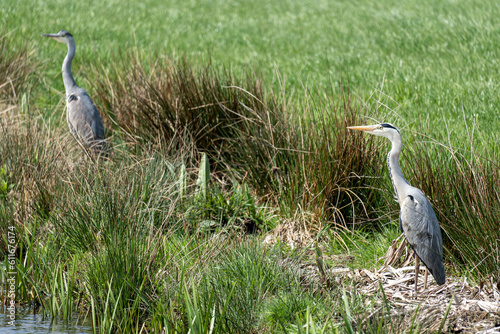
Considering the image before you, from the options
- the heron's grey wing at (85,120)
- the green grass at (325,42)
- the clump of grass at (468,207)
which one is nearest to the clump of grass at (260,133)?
the heron's grey wing at (85,120)

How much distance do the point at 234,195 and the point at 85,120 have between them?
2.15 m

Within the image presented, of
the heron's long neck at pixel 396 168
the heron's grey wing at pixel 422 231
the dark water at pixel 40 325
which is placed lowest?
the dark water at pixel 40 325

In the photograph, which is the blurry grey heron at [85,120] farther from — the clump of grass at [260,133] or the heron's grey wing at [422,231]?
the heron's grey wing at [422,231]

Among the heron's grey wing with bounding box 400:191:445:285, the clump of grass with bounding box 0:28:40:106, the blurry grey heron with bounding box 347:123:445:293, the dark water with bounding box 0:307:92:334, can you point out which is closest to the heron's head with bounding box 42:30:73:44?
the clump of grass with bounding box 0:28:40:106

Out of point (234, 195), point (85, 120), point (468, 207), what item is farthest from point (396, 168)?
point (85, 120)

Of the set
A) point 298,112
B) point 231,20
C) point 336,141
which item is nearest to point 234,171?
point 298,112

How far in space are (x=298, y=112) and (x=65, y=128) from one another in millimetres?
3114

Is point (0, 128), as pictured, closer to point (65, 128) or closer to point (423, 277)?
point (65, 128)

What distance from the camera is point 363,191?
5352 millimetres

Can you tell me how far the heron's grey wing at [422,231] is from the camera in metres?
3.79

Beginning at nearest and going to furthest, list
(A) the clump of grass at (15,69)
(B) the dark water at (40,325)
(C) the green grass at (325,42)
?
(B) the dark water at (40,325) → (C) the green grass at (325,42) → (A) the clump of grass at (15,69)

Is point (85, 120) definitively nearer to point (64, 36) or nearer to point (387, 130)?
point (64, 36)

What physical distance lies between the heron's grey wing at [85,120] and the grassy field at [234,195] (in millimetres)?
260

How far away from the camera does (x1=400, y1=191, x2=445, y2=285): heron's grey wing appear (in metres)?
3.79
